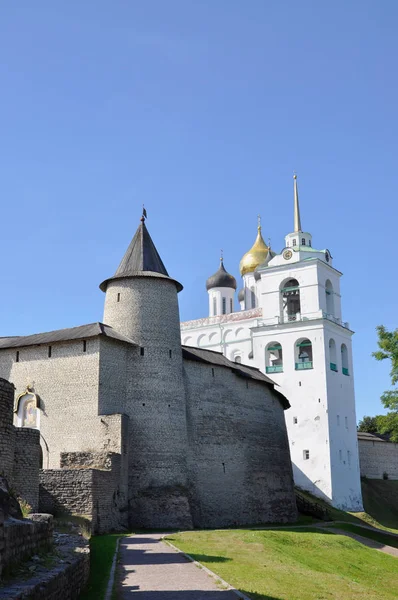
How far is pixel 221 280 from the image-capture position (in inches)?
2253

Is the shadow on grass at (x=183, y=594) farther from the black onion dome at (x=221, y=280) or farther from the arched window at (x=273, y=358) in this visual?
the black onion dome at (x=221, y=280)

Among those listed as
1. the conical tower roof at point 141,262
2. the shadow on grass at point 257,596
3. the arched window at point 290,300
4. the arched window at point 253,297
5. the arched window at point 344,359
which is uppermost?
the arched window at point 253,297

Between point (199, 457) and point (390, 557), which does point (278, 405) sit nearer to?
point (199, 457)

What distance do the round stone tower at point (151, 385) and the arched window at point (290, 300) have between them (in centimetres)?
1979

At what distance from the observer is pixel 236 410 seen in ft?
96.5

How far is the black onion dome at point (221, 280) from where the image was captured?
2250 inches

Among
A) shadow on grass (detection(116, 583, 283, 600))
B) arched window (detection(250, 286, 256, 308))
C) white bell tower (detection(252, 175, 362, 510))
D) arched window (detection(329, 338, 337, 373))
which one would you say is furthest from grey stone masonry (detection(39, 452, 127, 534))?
arched window (detection(250, 286, 256, 308))

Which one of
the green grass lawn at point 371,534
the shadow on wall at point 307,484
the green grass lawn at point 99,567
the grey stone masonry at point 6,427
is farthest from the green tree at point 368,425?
the grey stone masonry at point 6,427

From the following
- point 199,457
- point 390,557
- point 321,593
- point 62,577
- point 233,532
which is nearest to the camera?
point 62,577

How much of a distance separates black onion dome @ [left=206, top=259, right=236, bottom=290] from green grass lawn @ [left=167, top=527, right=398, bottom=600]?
35.0m

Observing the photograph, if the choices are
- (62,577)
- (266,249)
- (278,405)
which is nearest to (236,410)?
(278,405)

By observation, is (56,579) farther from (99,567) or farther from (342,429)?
(342,429)

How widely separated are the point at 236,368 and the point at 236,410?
1.76 meters

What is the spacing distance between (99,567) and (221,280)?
4536 cm
